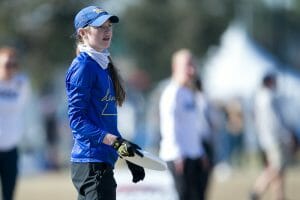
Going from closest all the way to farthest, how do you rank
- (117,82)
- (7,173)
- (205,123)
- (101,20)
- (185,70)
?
1. (101,20)
2. (117,82)
3. (7,173)
4. (185,70)
5. (205,123)

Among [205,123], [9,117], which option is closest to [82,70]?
[9,117]

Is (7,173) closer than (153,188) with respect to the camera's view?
Yes

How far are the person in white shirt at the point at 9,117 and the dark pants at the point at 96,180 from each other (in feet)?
12.4

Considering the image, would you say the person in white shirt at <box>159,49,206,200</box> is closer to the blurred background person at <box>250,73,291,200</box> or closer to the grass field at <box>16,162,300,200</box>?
the grass field at <box>16,162,300,200</box>

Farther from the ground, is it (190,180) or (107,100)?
(107,100)

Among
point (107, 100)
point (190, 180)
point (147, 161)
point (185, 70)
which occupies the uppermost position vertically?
point (107, 100)

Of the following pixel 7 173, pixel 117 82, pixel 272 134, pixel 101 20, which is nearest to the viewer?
pixel 101 20

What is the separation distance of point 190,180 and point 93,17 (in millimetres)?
4233

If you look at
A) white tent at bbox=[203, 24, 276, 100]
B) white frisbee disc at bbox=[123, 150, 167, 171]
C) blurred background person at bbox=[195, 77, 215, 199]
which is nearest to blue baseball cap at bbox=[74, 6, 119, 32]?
white frisbee disc at bbox=[123, 150, 167, 171]

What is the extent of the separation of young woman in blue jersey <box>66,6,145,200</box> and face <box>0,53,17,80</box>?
3.86 metres

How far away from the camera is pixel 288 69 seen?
25.8m

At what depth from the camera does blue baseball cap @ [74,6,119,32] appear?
6.95m

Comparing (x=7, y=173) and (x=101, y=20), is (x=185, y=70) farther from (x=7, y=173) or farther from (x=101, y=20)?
(x=101, y=20)

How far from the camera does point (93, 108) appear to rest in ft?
22.8
